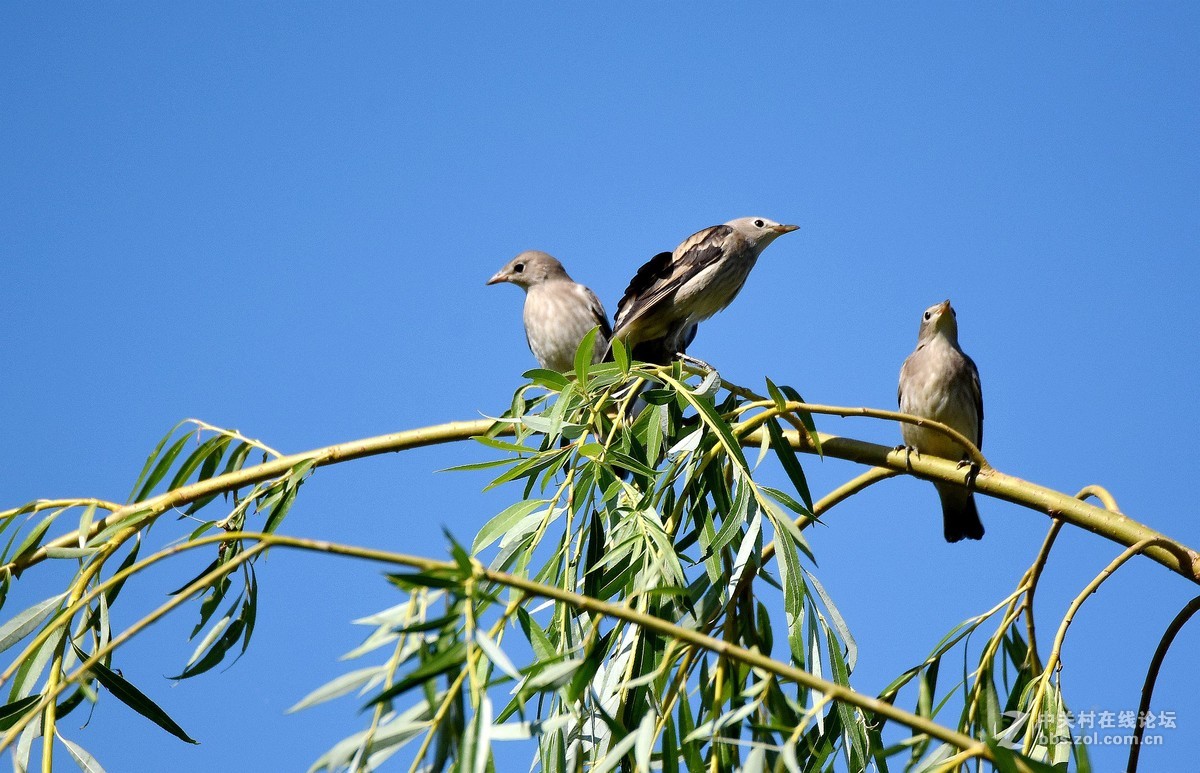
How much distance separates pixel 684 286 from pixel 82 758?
402cm

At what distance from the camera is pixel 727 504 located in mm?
3330

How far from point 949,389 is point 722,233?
143 centimetres

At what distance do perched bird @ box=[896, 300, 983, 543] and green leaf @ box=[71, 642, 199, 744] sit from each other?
13.1 ft

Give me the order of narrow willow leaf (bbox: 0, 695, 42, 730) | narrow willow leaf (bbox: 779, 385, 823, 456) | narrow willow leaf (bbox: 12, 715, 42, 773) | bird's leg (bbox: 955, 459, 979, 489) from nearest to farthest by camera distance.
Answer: narrow willow leaf (bbox: 12, 715, 42, 773), narrow willow leaf (bbox: 0, 695, 42, 730), narrow willow leaf (bbox: 779, 385, 823, 456), bird's leg (bbox: 955, 459, 979, 489)

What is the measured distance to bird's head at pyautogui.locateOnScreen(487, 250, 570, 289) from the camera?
23.3ft

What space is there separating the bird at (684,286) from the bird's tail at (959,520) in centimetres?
153

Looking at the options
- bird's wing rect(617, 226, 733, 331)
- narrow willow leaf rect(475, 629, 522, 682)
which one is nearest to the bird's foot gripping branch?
narrow willow leaf rect(475, 629, 522, 682)

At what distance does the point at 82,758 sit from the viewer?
2.69 m

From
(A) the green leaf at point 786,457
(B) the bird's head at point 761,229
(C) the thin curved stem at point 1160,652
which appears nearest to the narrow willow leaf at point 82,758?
(A) the green leaf at point 786,457

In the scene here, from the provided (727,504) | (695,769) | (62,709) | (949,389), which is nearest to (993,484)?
(727,504)

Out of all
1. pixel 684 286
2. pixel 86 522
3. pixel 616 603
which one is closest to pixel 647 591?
pixel 616 603

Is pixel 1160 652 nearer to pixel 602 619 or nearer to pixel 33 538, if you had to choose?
pixel 602 619

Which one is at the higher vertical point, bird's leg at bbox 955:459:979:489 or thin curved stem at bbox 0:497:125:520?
bird's leg at bbox 955:459:979:489

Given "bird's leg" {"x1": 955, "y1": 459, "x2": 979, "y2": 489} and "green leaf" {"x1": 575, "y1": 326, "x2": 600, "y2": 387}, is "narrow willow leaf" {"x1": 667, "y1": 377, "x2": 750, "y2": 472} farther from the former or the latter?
"bird's leg" {"x1": 955, "y1": 459, "x2": 979, "y2": 489}
